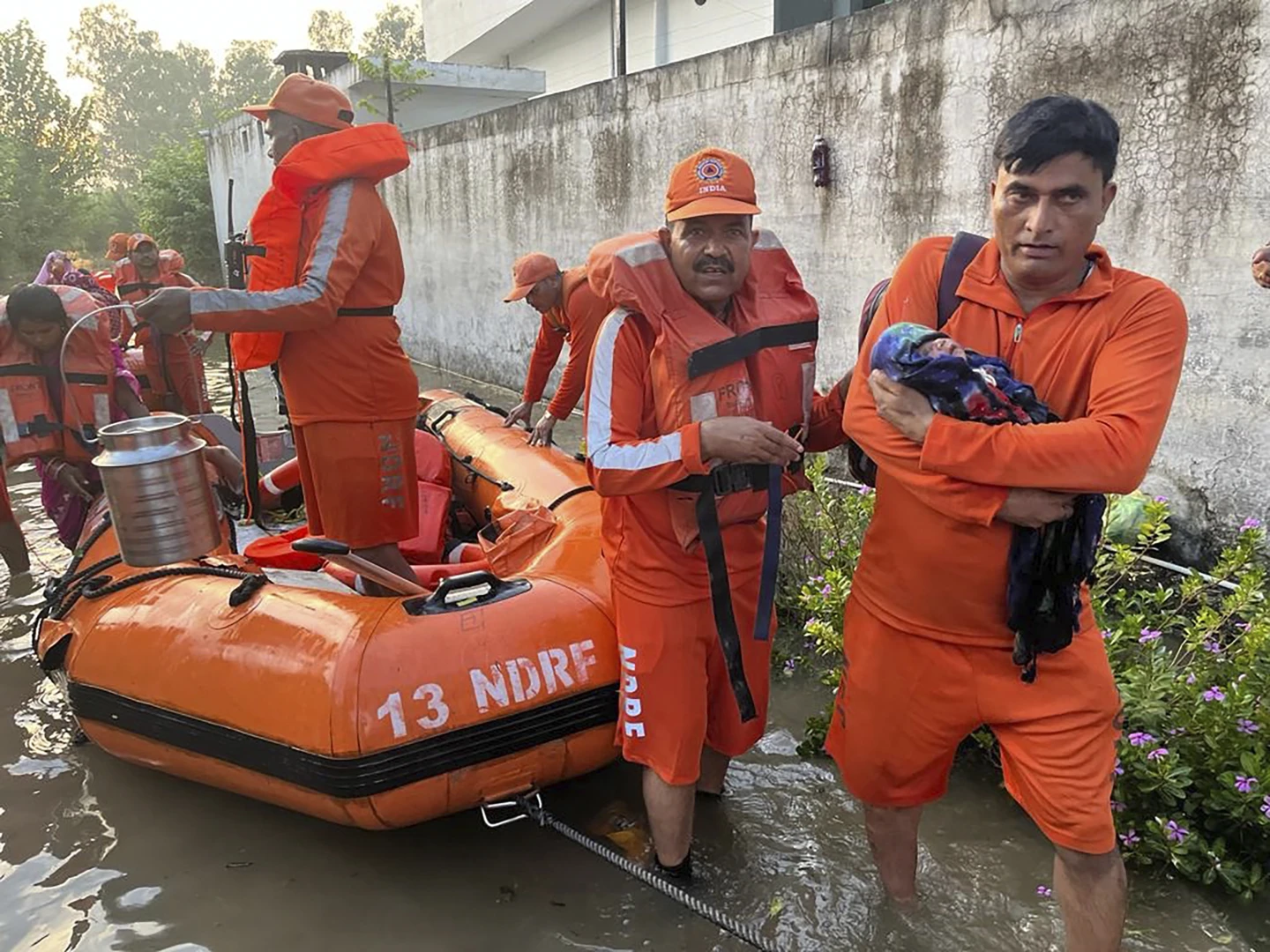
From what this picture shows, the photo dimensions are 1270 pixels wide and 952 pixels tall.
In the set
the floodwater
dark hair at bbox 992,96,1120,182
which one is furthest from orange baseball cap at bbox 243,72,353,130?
the floodwater

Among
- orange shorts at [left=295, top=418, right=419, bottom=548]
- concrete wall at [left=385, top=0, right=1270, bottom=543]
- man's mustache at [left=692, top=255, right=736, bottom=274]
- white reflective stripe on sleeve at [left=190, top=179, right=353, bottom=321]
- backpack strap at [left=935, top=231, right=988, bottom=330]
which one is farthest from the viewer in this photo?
concrete wall at [left=385, top=0, right=1270, bottom=543]

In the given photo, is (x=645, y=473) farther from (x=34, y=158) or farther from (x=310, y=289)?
(x=34, y=158)

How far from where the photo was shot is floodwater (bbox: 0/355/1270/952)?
2.30m

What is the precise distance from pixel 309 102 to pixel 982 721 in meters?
2.76

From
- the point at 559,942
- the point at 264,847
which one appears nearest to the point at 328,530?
the point at 264,847

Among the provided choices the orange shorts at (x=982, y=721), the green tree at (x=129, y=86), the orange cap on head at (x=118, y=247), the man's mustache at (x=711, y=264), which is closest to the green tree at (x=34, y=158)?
the orange cap on head at (x=118, y=247)

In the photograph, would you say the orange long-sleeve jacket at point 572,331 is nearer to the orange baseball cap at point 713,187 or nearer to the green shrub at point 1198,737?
the green shrub at point 1198,737

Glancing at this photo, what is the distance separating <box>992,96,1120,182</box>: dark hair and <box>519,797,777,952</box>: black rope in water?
178cm

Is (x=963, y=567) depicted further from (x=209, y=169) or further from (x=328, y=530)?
(x=209, y=169)

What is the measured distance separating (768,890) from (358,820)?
1164 millimetres

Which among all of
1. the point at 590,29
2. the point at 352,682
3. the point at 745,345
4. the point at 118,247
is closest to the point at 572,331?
the point at 745,345

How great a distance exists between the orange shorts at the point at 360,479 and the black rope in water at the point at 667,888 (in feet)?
3.77

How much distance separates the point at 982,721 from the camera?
1.80 meters

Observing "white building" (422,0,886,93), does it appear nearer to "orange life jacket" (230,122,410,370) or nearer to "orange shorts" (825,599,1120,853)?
"orange life jacket" (230,122,410,370)
